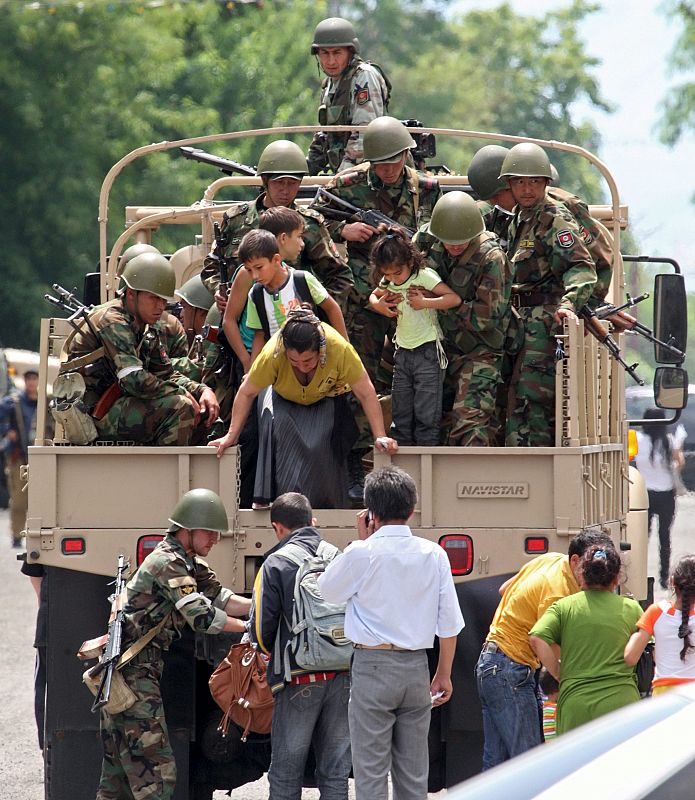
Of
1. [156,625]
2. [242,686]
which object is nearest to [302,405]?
[156,625]

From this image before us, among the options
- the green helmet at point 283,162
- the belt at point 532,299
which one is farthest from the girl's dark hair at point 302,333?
the belt at point 532,299

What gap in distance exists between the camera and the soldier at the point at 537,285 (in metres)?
8.22

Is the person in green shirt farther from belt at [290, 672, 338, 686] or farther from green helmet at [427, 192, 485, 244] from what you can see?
green helmet at [427, 192, 485, 244]

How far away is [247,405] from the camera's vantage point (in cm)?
754

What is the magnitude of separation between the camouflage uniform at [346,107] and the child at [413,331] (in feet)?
7.80

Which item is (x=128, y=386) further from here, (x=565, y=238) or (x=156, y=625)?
(x=565, y=238)

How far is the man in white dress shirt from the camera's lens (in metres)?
6.32

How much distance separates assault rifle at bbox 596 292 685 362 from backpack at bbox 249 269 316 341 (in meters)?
1.54

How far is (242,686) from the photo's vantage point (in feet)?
22.5

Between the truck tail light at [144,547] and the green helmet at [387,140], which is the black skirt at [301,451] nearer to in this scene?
the truck tail light at [144,547]

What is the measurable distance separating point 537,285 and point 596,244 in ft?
1.40

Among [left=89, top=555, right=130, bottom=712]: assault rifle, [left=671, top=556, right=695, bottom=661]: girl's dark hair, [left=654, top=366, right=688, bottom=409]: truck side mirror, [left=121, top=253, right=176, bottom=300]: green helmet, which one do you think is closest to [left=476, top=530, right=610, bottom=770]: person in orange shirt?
[left=671, top=556, right=695, bottom=661]: girl's dark hair

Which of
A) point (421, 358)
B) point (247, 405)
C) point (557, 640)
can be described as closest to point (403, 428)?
point (421, 358)

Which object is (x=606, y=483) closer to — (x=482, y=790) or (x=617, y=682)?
(x=617, y=682)
